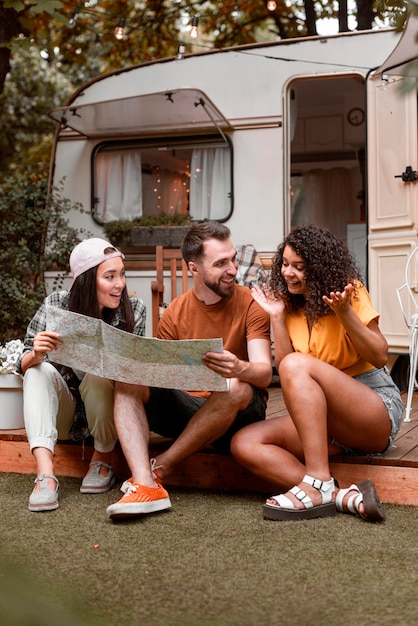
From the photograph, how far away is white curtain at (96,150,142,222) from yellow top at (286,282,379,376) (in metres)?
3.69

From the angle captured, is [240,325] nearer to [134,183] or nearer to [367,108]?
[367,108]

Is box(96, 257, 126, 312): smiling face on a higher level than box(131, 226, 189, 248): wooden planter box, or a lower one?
lower

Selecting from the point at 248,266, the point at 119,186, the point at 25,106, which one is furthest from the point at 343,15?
the point at 25,106

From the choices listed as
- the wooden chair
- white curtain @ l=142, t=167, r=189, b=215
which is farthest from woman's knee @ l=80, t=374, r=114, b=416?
white curtain @ l=142, t=167, r=189, b=215

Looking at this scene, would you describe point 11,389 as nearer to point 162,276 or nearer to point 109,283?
point 109,283

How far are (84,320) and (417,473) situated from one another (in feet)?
4.05

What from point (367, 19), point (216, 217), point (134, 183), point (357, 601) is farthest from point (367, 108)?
point (357, 601)

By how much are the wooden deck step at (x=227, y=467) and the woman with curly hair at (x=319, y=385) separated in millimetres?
71

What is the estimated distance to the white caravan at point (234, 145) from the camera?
4945mm

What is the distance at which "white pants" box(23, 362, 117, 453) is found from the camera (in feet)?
8.84

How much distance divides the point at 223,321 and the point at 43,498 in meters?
0.87

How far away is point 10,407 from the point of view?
3326 mm

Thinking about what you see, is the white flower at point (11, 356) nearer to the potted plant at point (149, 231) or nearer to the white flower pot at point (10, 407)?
the white flower pot at point (10, 407)

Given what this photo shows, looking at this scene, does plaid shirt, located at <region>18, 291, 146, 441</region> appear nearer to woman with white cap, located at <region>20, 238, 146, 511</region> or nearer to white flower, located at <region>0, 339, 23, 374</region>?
woman with white cap, located at <region>20, 238, 146, 511</region>
